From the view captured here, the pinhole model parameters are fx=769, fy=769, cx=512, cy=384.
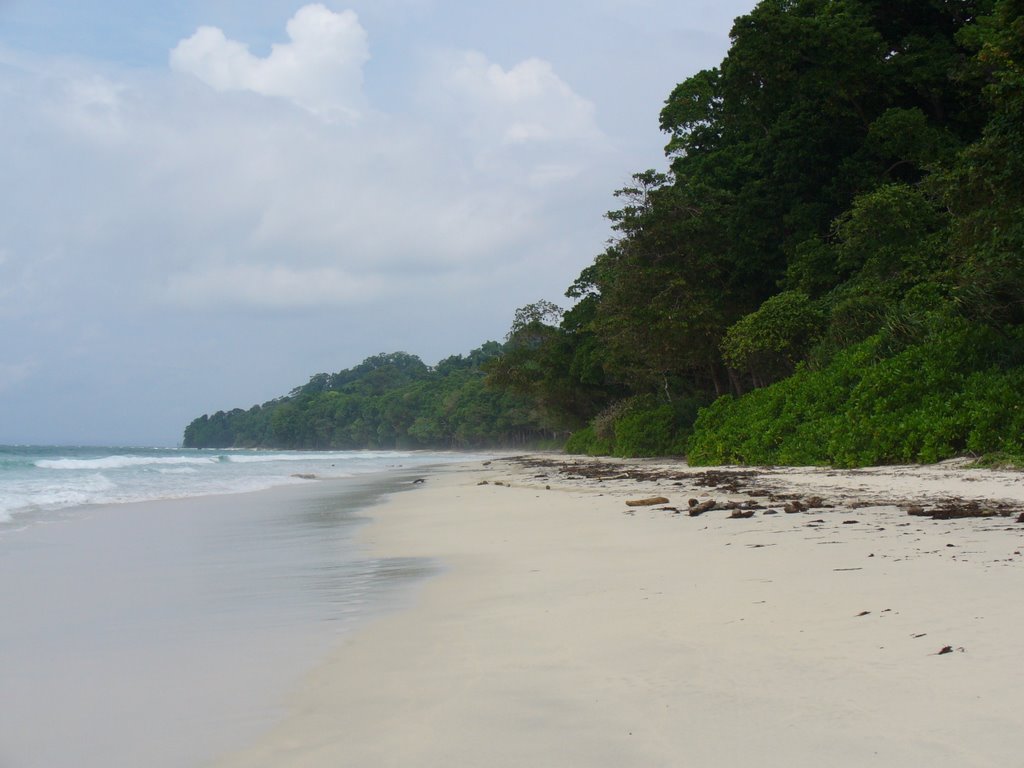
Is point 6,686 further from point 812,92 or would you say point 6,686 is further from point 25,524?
point 812,92

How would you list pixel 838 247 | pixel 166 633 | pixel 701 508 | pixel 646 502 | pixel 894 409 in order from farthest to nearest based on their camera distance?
1. pixel 838 247
2. pixel 894 409
3. pixel 646 502
4. pixel 701 508
5. pixel 166 633

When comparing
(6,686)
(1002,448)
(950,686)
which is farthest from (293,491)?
(950,686)

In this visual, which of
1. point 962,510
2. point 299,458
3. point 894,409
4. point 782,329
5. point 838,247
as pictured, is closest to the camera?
point 962,510

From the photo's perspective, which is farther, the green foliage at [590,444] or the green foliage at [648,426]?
the green foliage at [590,444]

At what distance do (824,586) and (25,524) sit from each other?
1077 cm

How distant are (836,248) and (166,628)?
1841 centimetres

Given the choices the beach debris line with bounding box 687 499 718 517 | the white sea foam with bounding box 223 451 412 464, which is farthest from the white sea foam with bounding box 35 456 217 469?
the beach debris line with bounding box 687 499 718 517

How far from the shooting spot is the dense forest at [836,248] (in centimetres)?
1170

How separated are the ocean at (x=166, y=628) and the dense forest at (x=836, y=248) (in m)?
8.76

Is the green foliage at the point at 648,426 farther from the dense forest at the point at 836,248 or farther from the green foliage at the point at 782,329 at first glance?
the green foliage at the point at 782,329

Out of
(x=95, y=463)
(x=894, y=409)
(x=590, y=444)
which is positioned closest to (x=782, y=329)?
(x=894, y=409)

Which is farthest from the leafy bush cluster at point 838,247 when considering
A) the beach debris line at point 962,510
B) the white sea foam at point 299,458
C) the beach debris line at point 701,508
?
the white sea foam at point 299,458

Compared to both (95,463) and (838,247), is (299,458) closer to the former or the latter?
(95,463)

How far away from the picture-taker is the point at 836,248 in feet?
62.1
